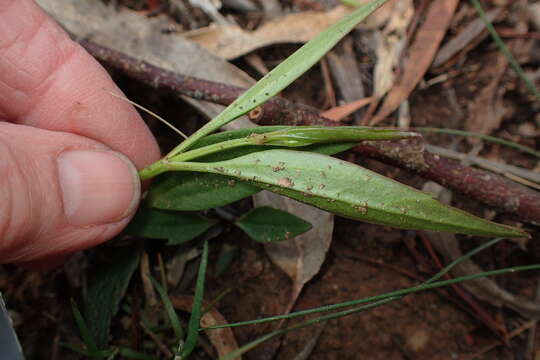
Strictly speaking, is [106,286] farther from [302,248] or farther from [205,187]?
[302,248]

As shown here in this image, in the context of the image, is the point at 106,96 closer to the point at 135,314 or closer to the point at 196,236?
the point at 196,236

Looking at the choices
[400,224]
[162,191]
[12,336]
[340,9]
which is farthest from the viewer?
[340,9]

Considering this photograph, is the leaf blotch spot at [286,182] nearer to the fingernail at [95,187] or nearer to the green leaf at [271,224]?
the green leaf at [271,224]

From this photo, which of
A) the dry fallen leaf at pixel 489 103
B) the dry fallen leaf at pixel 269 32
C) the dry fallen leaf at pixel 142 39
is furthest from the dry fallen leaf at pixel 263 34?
the dry fallen leaf at pixel 489 103

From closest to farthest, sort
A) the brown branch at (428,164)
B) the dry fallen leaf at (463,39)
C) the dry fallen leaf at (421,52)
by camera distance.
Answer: the brown branch at (428,164), the dry fallen leaf at (421,52), the dry fallen leaf at (463,39)

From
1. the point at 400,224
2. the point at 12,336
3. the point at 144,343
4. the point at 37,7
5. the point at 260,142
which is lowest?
the point at 144,343

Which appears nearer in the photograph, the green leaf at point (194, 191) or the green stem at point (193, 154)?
the green stem at point (193, 154)

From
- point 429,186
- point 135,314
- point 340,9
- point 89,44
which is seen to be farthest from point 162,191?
point 340,9
